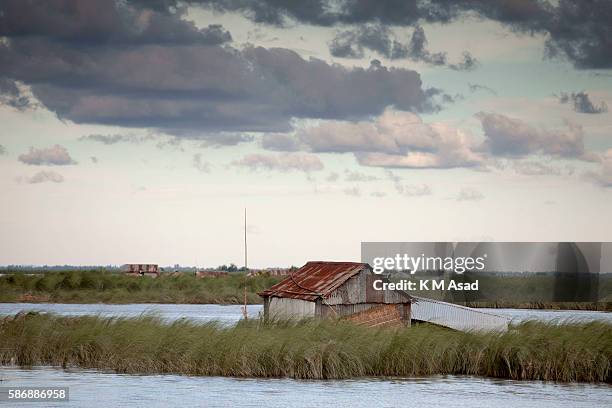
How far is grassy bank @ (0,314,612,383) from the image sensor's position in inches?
1328

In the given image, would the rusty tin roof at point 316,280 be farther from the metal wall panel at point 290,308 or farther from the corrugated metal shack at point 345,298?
the metal wall panel at point 290,308

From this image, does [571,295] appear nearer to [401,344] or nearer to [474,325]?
[474,325]

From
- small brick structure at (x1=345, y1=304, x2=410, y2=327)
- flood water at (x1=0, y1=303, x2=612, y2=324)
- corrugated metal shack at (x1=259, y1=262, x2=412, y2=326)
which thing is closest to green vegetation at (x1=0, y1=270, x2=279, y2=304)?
flood water at (x1=0, y1=303, x2=612, y2=324)

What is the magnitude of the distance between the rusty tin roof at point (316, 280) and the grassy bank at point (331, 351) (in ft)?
15.4

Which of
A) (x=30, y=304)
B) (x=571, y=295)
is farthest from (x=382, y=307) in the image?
(x=571, y=295)

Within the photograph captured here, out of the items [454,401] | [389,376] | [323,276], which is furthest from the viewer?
[323,276]

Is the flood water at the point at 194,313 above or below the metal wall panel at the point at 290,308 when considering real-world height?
below

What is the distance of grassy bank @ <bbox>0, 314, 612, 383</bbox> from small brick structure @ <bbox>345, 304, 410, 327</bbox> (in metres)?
4.96

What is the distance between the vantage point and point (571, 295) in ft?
334

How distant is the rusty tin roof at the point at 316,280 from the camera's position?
4156 centimetres

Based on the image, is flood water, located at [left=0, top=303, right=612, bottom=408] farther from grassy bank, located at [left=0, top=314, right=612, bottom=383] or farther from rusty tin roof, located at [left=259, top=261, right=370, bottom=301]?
rusty tin roof, located at [left=259, top=261, right=370, bottom=301]

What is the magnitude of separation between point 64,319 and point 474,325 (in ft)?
52.9

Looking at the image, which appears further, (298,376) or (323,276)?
(323,276)

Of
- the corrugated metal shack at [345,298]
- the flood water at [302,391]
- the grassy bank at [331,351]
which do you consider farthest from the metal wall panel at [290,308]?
the flood water at [302,391]
